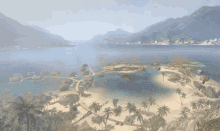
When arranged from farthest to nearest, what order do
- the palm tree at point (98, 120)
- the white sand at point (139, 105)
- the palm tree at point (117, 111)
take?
the palm tree at point (117, 111) → the white sand at point (139, 105) → the palm tree at point (98, 120)

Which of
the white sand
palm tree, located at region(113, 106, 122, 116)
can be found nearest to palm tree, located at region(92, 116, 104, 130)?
the white sand

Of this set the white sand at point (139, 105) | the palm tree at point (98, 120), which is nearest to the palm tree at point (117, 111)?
the white sand at point (139, 105)

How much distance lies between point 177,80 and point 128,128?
69.2 meters

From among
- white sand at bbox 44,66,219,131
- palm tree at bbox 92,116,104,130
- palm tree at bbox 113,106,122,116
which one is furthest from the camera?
palm tree at bbox 113,106,122,116

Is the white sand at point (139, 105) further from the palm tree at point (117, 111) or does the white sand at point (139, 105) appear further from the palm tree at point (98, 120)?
the palm tree at point (117, 111)

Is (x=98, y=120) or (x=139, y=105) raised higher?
(x=98, y=120)

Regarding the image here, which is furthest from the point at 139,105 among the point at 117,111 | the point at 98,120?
the point at 98,120

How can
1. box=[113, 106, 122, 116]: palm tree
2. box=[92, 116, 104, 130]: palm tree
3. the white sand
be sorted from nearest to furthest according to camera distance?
box=[92, 116, 104, 130]: palm tree, the white sand, box=[113, 106, 122, 116]: palm tree

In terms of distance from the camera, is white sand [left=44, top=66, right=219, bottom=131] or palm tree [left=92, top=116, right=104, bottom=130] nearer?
palm tree [left=92, top=116, right=104, bottom=130]

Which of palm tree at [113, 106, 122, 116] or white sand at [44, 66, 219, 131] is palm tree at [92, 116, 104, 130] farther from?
palm tree at [113, 106, 122, 116]

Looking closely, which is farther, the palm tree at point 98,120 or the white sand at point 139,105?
the white sand at point 139,105

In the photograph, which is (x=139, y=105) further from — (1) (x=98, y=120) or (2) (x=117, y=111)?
(1) (x=98, y=120)

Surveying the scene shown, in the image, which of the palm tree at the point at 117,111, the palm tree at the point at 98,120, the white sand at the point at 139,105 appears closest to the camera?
the palm tree at the point at 98,120

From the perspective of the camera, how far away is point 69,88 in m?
84.1
